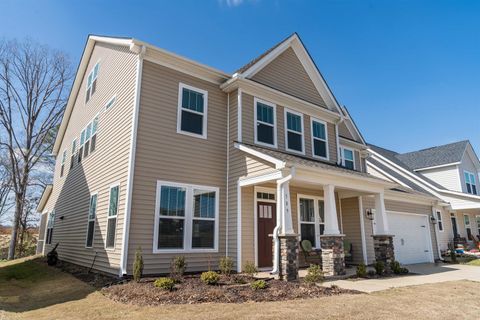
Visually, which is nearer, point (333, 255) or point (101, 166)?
point (333, 255)

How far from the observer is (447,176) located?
77.5 feet

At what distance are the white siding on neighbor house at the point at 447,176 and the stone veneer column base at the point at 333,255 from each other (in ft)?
58.8

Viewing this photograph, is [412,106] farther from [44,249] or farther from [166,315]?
[44,249]

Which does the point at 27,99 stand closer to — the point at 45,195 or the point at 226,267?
the point at 45,195

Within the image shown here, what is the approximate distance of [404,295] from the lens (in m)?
7.16

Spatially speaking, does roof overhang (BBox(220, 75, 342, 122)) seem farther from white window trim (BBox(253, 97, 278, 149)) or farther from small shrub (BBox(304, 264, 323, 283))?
small shrub (BBox(304, 264, 323, 283))

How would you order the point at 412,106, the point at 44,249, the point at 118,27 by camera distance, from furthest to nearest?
the point at 412,106 → the point at 44,249 → the point at 118,27

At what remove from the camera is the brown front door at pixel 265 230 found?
10.2 m

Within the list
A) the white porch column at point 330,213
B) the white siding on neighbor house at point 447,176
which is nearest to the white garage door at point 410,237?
the white porch column at point 330,213

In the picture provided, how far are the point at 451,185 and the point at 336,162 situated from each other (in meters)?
14.6

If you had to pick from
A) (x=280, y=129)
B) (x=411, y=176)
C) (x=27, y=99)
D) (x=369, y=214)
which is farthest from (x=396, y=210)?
(x=27, y=99)

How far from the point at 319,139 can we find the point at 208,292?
343 inches

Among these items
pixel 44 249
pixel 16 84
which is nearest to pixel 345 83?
pixel 44 249

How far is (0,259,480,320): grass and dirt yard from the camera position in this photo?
17.7ft
